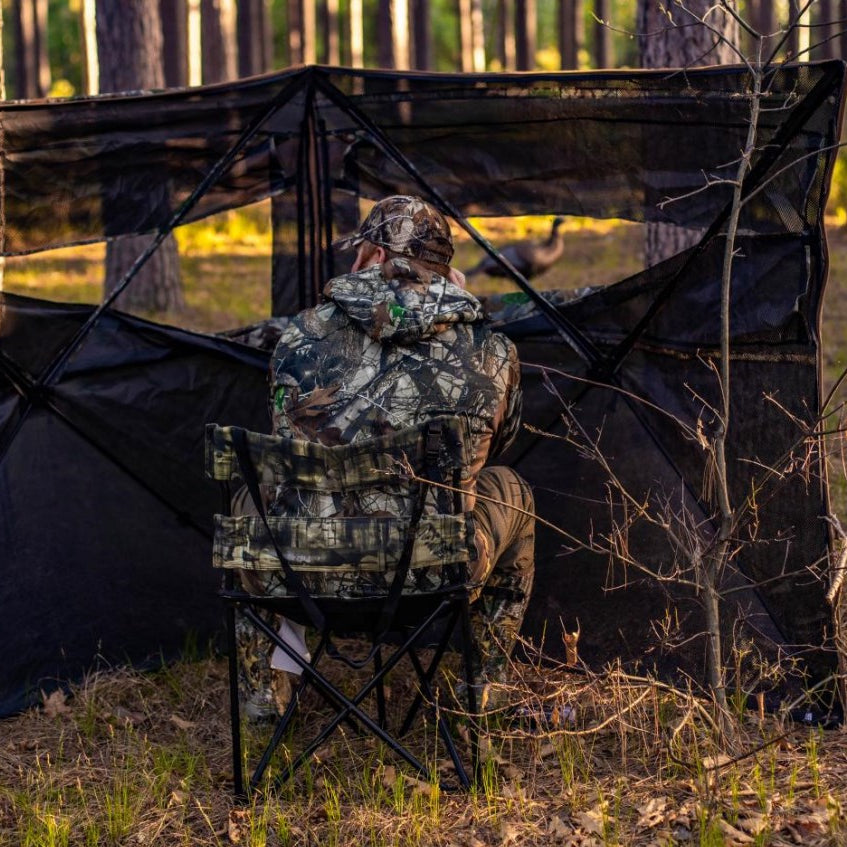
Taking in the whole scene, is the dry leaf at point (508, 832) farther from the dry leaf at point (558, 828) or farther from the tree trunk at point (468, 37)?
the tree trunk at point (468, 37)

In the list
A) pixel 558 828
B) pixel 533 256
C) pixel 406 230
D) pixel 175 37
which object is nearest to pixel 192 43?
pixel 175 37

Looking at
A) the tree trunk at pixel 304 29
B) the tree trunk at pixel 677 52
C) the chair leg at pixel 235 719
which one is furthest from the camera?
the tree trunk at pixel 304 29

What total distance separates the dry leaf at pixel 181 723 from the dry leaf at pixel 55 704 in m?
0.41

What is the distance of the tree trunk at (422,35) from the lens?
28.2m

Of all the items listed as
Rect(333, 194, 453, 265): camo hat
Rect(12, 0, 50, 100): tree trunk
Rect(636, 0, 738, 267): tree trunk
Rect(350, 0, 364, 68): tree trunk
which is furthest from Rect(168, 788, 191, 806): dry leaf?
Rect(12, 0, 50, 100): tree trunk

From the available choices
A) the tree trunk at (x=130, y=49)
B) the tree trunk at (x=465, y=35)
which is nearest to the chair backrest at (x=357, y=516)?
the tree trunk at (x=130, y=49)

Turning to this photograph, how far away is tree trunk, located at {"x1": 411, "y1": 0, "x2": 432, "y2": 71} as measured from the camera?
28.2 meters

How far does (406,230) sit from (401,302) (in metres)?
0.30

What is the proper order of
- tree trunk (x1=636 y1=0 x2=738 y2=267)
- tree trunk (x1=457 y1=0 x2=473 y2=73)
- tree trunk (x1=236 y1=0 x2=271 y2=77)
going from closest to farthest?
tree trunk (x1=636 y1=0 x2=738 y2=267) → tree trunk (x1=236 y1=0 x2=271 y2=77) → tree trunk (x1=457 y1=0 x2=473 y2=73)

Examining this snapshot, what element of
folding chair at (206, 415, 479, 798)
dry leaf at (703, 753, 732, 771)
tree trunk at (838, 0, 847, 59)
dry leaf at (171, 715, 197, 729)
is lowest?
dry leaf at (171, 715, 197, 729)

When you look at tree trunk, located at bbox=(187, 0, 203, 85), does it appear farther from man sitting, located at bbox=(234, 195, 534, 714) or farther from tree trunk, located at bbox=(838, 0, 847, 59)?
man sitting, located at bbox=(234, 195, 534, 714)

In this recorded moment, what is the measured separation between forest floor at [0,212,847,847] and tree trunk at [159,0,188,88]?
19.5m

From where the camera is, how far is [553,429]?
4.97 m

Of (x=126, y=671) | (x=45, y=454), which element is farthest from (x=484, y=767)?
(x=45, y=454)
